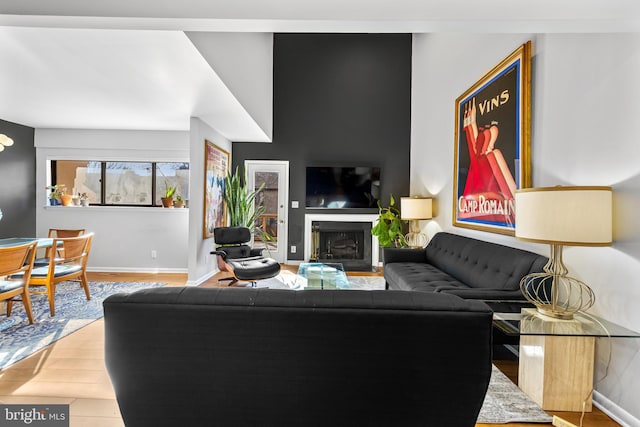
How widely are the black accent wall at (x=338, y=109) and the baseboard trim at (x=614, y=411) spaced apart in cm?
435

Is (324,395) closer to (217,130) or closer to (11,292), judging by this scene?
(11,292)

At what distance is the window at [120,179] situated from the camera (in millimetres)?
5297

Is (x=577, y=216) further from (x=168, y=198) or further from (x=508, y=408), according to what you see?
(x=168, y=198)

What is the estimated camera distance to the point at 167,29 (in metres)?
1.77

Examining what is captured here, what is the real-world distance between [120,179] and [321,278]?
12.9 ft

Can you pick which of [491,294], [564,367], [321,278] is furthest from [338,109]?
[564,367]

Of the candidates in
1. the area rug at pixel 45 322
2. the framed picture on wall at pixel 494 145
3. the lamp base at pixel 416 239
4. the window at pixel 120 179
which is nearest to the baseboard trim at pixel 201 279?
the area rug at pixel 45 322

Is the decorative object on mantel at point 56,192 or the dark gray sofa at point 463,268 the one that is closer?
the dark gray sofa at point 463,268

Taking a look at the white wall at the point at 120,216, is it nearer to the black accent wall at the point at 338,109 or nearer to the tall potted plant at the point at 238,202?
the tall potted plant at the point at 238,202

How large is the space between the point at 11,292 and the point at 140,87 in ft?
7.01

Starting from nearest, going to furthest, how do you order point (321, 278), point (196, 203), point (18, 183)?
point (321, 278), point (196, 203), point (18, 183)

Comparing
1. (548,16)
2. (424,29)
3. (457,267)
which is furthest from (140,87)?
(457,267)

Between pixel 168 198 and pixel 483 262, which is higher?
pixel 168 198

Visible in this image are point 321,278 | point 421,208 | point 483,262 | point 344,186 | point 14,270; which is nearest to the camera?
point 14,270
